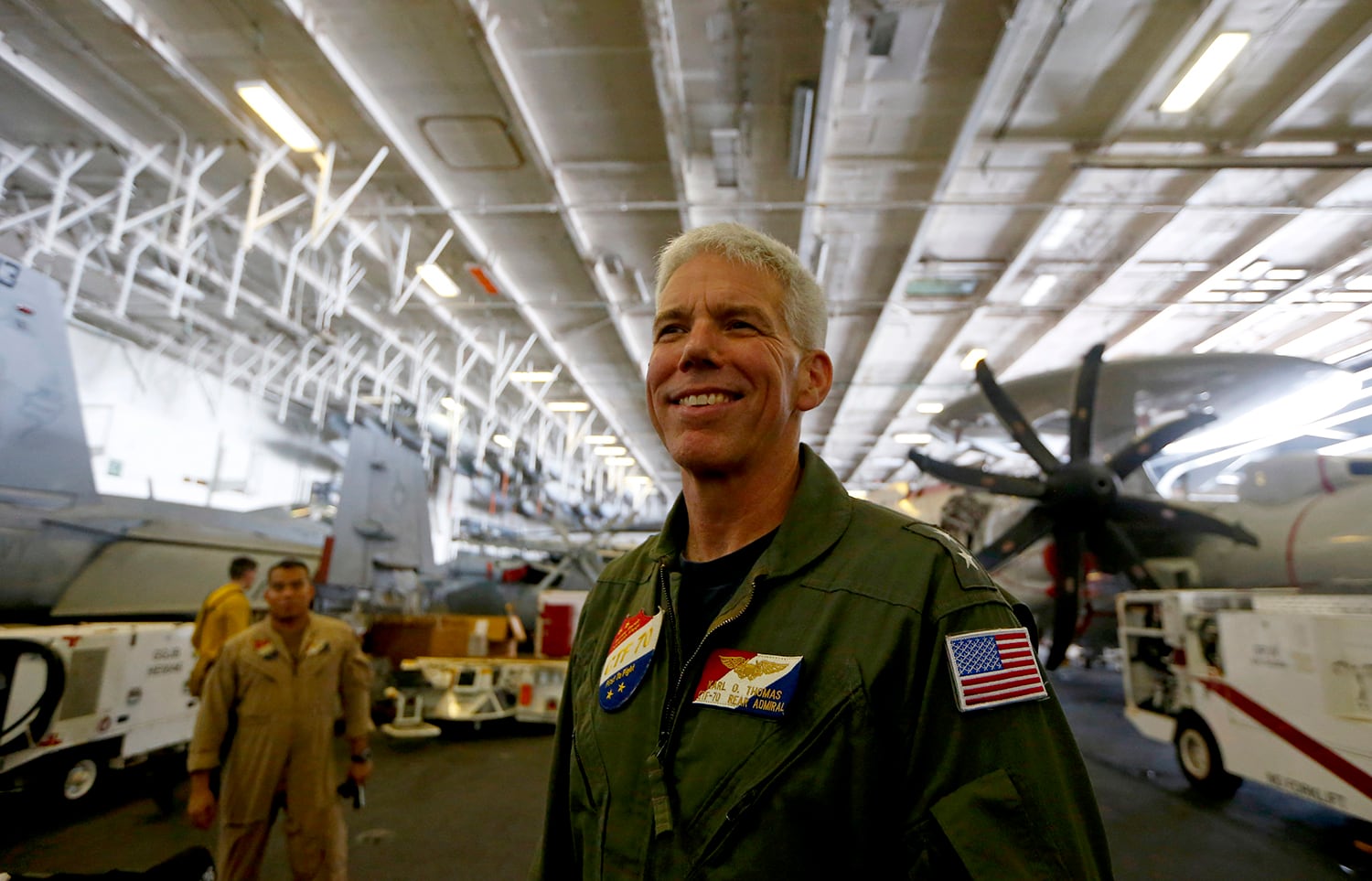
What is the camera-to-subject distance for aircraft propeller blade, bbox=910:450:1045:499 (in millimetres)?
8430

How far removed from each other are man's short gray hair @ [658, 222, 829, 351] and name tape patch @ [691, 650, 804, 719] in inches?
25.5

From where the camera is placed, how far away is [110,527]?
6.54m

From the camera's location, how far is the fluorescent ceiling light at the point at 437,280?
11.1 metres

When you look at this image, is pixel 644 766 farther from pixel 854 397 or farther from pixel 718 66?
pixel 854 397

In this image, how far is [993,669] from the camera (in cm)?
96

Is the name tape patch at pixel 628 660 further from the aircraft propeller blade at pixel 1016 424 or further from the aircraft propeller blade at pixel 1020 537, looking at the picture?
the aircraft propeller blade at pixel 1016 424

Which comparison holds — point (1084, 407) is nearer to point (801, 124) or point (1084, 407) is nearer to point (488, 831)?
point (801, 124)

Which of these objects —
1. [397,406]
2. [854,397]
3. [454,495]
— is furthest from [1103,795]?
[454,495]

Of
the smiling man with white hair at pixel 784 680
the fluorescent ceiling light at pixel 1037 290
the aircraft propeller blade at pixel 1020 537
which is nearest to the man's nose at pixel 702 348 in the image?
the smiling man with white hair at pixel 784 680

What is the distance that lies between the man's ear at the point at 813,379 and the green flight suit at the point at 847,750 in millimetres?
232

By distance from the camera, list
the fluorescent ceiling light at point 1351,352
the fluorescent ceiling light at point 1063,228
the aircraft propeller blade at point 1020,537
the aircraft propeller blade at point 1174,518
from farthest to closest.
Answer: the fluorescent ceiling light at point 1351,352 → the fluorescent ceiling light at point 1063,228 → the aircraft propeller blade at point 1020,537 → the aircraft propeller blade at point 1174,518

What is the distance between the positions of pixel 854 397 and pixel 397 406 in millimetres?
13518

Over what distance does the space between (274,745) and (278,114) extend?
7053 millimetres

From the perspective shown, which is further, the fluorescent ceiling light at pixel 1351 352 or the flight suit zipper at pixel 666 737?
the fluorescent ceiling light at pixel 1351 352
